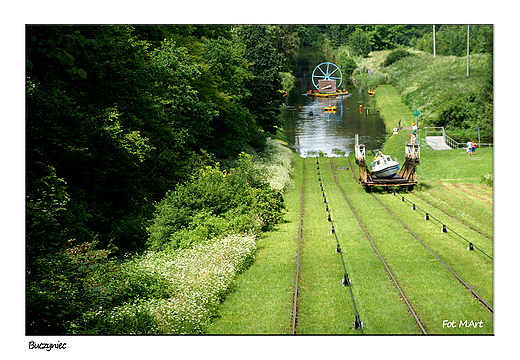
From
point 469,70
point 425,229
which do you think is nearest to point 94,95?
point 425,229

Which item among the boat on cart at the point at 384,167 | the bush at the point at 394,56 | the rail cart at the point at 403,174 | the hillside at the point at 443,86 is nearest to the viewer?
the bush at the point at 394,56

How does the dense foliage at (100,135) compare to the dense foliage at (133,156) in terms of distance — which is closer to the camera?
the dense foliage at (100,135)

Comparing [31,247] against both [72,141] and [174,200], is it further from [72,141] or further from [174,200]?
[174,200]

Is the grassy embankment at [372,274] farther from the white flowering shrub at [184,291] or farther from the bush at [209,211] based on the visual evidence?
the bush at [209,211]

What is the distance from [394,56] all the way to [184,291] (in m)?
22.8

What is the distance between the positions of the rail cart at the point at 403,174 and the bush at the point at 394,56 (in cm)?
609

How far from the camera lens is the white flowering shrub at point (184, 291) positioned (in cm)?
1216

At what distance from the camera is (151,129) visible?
82.2ft

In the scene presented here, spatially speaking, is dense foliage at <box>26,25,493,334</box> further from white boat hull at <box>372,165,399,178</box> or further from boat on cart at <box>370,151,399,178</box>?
white boat hull at <box>372,165,399,178</box>

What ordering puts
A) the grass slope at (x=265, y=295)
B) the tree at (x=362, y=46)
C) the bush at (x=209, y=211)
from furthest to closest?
the tree at (x=362, y=46) < the bush at (x=209, y=211) < the grass slope at (x=265, y=295)

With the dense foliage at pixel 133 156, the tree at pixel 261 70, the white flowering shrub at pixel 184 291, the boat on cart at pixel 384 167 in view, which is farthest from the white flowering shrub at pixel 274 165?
the white flowering shrub at pixel 184 291

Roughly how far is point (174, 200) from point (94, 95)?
585 cm

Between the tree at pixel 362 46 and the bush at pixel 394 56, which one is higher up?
the bush at pixel 394 56

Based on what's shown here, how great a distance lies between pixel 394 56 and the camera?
101 feet
